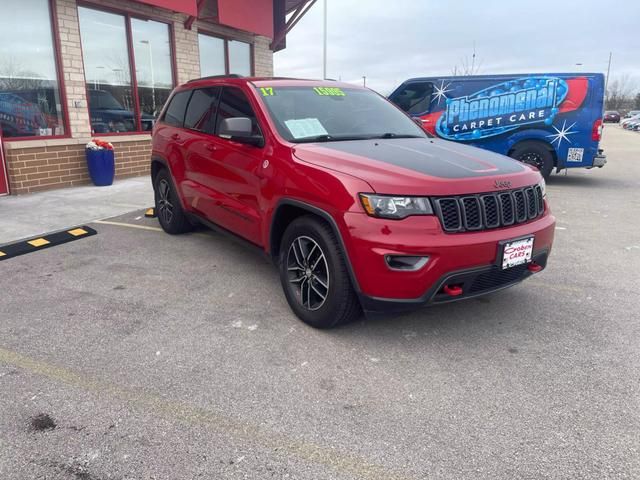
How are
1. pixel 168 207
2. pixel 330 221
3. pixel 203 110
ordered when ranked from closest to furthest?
pixel 330 221 < pixel 203 110 < pixel 168 207

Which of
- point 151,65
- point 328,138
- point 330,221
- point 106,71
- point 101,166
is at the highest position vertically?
point 151,65

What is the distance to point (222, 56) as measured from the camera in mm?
13320

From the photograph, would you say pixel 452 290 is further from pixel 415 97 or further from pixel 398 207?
pixel 415 97

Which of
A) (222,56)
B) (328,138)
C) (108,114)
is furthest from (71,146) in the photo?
(328,138)

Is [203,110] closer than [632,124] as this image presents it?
Yes

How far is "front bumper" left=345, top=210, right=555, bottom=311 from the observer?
289cm

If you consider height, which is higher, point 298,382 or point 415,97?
point 415,97

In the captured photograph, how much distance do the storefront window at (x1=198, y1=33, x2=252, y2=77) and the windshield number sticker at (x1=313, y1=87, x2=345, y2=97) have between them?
9072 millimetres

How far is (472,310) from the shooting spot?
12.7 feet

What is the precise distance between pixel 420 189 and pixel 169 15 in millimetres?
10312

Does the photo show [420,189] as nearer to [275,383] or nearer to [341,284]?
[341,284]

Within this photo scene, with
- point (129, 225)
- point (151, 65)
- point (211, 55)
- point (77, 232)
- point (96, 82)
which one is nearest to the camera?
point (77, 232)

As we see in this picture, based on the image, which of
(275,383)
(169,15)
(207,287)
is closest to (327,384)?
(275,383)

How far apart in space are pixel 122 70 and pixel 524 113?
834 cm
